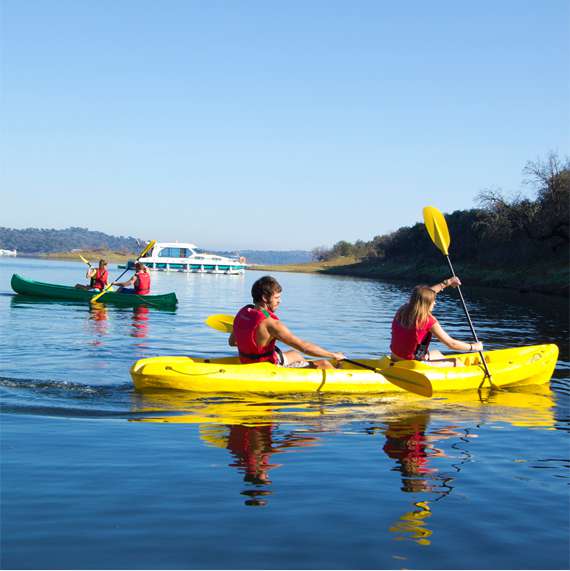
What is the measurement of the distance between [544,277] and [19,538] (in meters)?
47.0

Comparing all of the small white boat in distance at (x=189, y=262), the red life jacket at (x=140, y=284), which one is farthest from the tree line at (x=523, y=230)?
the red life jacket at (x=140, y=284)

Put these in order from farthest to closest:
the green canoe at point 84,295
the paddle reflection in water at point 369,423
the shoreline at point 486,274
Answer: the shoreline at point 486,274 < the green canoe at point 84,295 < the paddle reflection in water at point 369,423

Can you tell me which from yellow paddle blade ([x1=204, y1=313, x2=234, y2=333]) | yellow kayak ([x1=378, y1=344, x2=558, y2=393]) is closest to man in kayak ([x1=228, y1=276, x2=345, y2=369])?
yellow kayak ([x1=378, y1=344, x2=558, y2=393])

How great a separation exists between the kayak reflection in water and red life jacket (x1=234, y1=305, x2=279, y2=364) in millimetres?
1544

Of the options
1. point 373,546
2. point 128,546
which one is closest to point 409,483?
point 373,546

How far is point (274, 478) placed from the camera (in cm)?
Answer: 559

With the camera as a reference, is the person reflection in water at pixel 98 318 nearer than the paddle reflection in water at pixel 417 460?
No

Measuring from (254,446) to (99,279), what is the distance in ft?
57.3

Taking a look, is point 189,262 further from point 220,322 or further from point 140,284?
A: point 220,322

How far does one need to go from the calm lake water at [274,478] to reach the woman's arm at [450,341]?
Result: 2.24 ft

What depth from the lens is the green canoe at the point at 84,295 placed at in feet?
73.7

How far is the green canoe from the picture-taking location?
2245 cm

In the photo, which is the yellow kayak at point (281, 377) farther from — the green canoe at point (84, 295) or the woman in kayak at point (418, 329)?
the green canoe at point (84, 295)

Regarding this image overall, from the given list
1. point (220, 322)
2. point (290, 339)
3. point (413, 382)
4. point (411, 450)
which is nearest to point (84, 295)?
point (220, 322)
